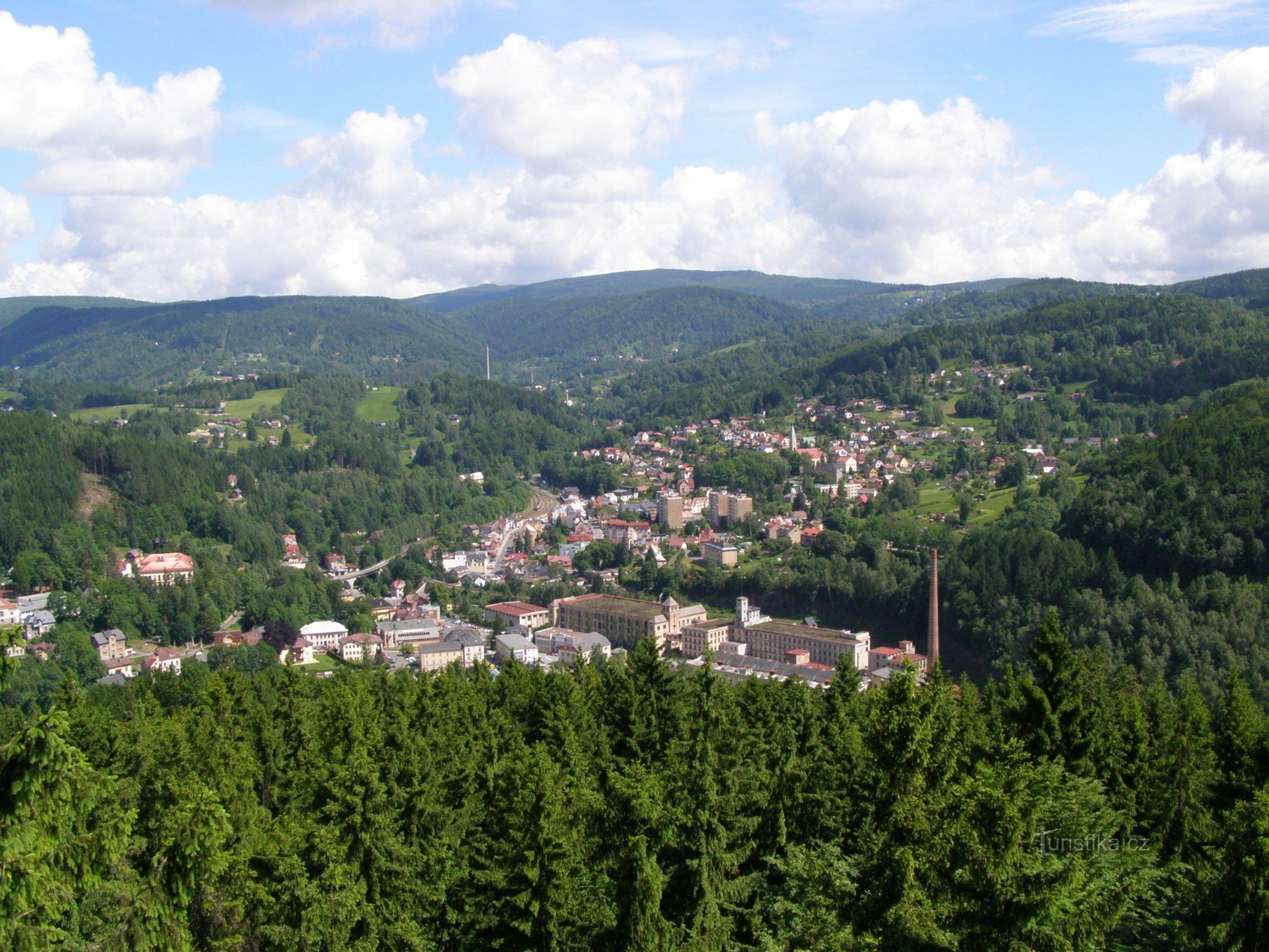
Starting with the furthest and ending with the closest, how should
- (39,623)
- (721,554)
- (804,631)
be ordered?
1. (721,554)
2. (39,623)
3. (804,631)

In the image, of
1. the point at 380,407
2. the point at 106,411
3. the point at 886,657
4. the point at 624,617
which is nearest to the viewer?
the point at 886,657

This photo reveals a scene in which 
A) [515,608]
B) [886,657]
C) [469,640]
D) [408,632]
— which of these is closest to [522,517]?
[515,608]

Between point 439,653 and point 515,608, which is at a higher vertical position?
point 515,608

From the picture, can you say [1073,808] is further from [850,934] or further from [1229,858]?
[850,934]

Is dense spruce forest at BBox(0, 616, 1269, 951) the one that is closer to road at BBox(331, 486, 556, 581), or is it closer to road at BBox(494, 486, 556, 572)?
road at BBox(331, 486, 556, 581)

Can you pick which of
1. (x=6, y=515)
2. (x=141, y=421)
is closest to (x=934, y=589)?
(x=6, y=515)

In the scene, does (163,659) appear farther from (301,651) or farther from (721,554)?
(721,554)

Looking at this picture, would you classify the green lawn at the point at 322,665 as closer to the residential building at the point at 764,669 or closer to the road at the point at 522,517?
the residential building at the point at 764,669
